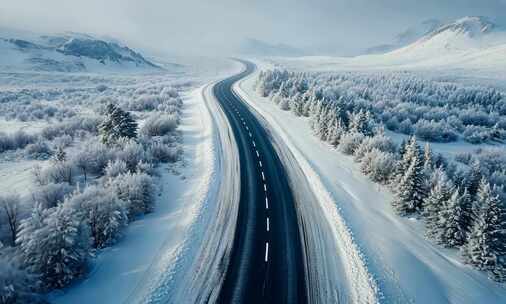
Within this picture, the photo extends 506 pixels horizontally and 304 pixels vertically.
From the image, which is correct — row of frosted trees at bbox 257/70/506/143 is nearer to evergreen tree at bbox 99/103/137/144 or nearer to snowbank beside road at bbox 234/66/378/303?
snowbank beside road at bbox 234/66/378/303

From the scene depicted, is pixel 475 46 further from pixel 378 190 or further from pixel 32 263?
pixel 32 263

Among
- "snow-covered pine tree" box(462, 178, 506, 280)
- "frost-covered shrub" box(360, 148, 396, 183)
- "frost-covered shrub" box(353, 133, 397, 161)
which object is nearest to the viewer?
"snow-covered pine tree" box(462, 178, 506, 280)

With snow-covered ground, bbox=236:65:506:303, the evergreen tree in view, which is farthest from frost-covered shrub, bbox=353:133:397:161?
the evergreen tree

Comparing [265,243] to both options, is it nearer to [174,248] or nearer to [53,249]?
[174,248]

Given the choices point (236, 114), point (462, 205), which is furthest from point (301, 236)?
point (236, 114)

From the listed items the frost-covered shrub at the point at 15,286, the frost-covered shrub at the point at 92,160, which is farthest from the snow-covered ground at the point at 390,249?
the frost-covered shrub at the point at 92,160

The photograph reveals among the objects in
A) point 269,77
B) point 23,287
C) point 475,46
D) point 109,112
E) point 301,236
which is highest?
point 475,46

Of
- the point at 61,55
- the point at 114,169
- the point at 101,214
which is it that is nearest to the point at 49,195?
the point at 114,169
